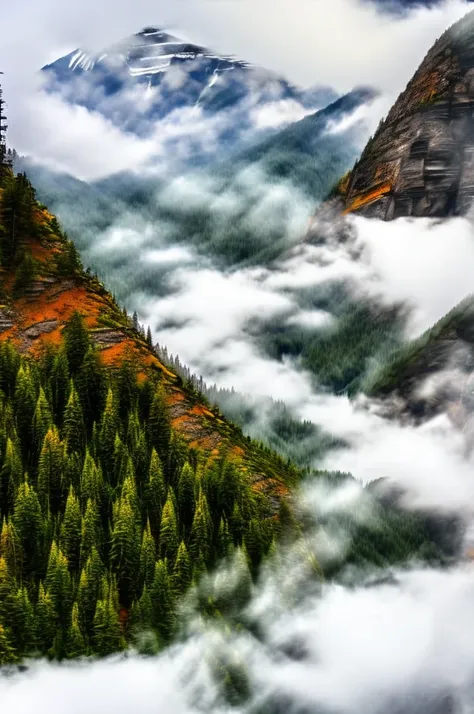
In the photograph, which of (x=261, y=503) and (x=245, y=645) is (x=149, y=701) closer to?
(x=245, y=645)

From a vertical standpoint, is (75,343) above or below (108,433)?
above

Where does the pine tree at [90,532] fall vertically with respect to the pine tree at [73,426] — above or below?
below

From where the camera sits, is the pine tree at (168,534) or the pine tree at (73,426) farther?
the pine tree at (73,426)

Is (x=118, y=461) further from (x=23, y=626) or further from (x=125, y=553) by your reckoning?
(x=23, y=626)

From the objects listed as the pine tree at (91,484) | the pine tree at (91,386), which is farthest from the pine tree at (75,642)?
the pine tree at (91,386)

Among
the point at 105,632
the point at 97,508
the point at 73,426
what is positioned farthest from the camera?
the point at 73,426

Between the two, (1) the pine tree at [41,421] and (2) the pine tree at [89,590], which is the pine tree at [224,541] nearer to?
(2) the pine tree at [89,590]

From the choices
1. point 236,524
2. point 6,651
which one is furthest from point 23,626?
point 236,524

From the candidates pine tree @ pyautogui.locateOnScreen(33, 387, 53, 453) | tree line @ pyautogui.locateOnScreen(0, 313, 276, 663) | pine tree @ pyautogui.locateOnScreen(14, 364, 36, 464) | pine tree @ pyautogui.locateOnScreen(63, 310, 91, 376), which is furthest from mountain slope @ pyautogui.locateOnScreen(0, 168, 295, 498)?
pine tree @ pyautogui.locateOnScreen(33, 387, 53, 453)

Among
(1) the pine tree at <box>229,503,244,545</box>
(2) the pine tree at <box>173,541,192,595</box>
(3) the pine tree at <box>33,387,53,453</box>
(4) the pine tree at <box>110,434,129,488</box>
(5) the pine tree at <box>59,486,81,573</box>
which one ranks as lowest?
(2) the pine tree at <box>173,541,192,595</box>

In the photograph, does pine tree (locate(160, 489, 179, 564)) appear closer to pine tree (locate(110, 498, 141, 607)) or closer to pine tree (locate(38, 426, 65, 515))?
pine tree (locate(110, 498, 141, 607))
